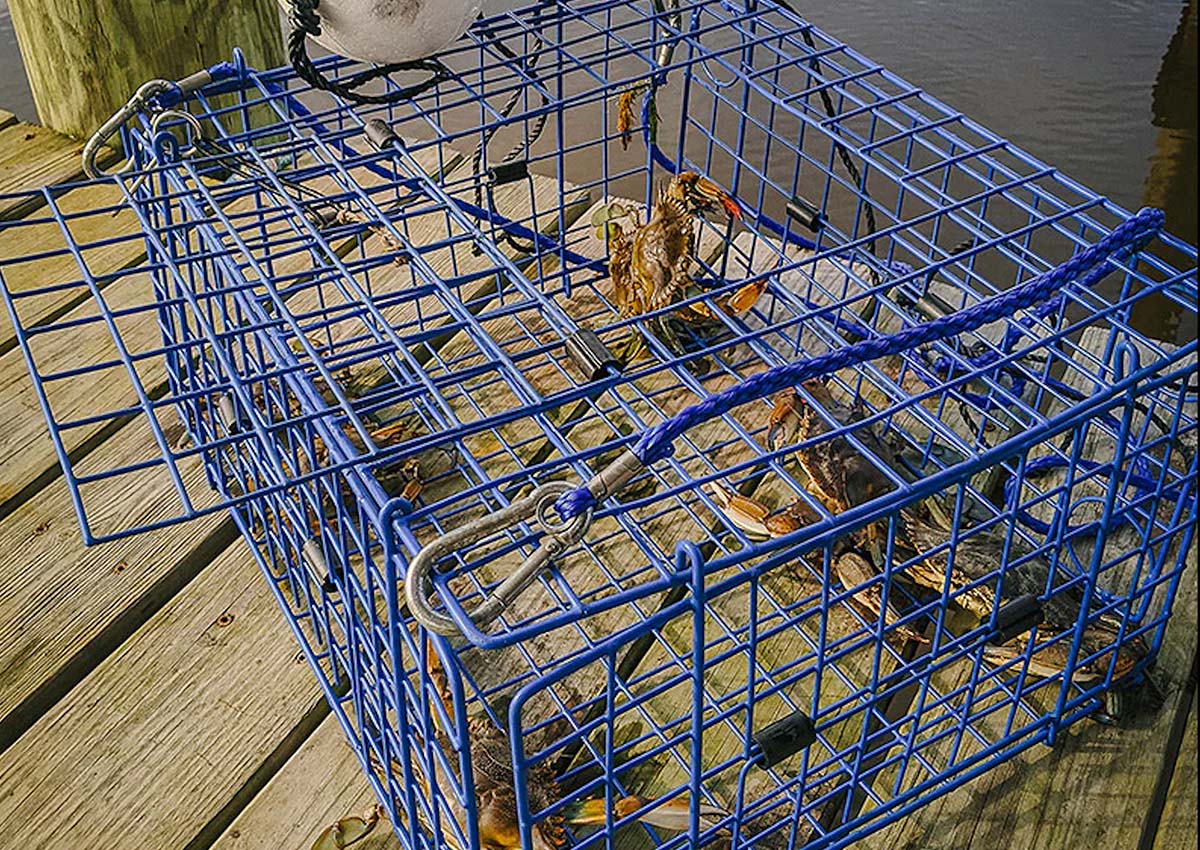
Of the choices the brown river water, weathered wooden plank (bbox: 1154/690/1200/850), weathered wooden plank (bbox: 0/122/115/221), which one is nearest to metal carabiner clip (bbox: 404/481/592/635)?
weathered wooden plank (bbox: 1154/690/1200/850)

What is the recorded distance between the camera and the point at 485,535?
121 cm

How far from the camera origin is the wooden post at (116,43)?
297cm

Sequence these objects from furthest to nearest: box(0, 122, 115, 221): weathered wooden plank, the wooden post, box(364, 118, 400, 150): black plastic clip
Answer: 1. box(0, 122, 115, 221): weathered wooden plank
2. the wooden post
3. box(364, 118, 400, 150): black plastic clip

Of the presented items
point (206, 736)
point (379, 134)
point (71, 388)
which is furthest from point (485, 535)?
point (71, 388)

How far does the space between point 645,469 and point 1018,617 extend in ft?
1.98

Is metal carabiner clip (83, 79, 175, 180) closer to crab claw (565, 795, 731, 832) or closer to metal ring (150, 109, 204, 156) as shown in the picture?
metal ring (150, 109, 204, 156)

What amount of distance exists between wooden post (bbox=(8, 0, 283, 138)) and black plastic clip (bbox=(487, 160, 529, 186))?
1.18m

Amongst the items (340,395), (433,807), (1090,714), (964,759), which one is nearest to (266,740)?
(433,807)

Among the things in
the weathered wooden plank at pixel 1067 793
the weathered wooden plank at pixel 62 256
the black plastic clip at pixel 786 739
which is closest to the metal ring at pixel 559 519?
the black plastic clip at pixel 786 739

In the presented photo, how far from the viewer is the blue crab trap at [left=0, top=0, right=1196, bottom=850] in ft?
4.47

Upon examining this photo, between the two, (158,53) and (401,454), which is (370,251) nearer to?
(158,53)

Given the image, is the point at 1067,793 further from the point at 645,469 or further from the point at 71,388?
the point at 71,388

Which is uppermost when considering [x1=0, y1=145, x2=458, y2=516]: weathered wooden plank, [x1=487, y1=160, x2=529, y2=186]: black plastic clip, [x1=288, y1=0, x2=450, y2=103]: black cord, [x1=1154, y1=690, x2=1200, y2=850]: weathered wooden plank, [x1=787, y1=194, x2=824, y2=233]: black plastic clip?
[x1=288, y1=0, x2=450, y2=103]: black cord

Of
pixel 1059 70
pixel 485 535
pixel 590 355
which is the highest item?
pixel 485 535
